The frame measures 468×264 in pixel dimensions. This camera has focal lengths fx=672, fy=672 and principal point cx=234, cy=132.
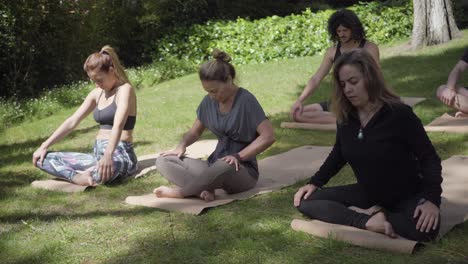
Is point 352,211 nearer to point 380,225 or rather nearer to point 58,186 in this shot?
Result: point 380,225

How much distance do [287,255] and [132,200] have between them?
5.51ft

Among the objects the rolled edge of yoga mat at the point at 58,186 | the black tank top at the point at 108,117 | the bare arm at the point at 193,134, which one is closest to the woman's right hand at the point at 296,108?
the black tank top at the point at 108,117

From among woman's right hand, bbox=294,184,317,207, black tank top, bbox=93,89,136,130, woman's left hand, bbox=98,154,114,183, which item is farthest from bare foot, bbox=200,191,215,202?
black tank top, bbox=93,89,136,130

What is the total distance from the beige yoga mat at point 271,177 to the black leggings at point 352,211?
0.79 metres

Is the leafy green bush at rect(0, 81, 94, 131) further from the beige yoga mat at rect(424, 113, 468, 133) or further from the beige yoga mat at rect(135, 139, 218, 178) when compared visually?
the beige yoga mat at rect(424, 113, 468, 133)

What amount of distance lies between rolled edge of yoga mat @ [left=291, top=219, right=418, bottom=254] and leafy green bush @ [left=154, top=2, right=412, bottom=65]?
380 inches

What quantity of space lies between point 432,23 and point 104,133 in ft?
25.0

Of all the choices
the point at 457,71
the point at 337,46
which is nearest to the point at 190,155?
the point at 337,46

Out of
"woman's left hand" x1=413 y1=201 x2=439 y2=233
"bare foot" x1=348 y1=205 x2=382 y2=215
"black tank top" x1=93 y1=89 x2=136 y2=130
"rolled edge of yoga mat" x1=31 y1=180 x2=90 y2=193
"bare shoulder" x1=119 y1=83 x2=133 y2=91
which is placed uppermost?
"bare shoulder" x1=119 y1=83 x2=133 y2=91

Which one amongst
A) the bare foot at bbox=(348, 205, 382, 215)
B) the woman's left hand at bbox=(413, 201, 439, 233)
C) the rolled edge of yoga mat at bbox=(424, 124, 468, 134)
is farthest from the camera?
the rolled edge of yoga mat at bbox=(424, 124, 468, 134)

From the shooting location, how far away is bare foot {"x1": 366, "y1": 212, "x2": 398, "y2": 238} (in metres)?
3.66

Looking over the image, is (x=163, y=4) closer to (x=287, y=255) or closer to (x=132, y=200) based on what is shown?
(x=132, y=200)

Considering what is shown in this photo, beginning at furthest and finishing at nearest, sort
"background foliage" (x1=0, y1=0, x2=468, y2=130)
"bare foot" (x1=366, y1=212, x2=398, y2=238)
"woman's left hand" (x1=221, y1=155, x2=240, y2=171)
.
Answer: "background foliage" (x1=0, y1=0, x2=468, y2=130) < "woman's left hand" (x1=221, y1=155, x2=240, y2=171) < "bare foot" (x1=366, y1=212, x2=398, y2=238)

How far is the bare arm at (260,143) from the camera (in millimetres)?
4707
